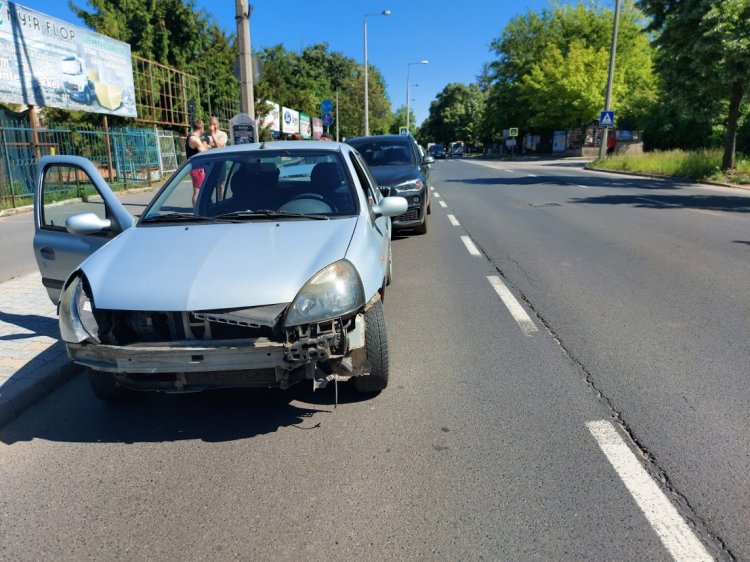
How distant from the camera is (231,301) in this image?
298 cm

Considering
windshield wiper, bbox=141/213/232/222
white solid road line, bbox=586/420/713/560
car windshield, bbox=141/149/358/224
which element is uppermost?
car windshield, bbox=141/149/358/224

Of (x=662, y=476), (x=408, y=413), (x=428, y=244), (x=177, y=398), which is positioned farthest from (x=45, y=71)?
(x=662, y=476)

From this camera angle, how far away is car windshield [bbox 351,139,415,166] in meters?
10.7

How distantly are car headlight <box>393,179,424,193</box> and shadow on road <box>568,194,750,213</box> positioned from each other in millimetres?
7201

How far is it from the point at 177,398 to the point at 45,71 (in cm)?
1524

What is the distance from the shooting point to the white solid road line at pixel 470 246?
28.8ft

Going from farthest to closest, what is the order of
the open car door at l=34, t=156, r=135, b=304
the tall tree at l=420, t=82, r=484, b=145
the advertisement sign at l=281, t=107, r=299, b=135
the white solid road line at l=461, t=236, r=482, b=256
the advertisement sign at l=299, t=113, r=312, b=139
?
the tall tree at l=420, t=82, r=484, b=145
the advertisement sign at l=299, t=113, r=312, b=139
the advertisement sign at l=281, t=107, r=299, b=135
the white solid road line at l=461, t=236, r=482, b=256
the open car door at l=34, t=156, r=135, b=304

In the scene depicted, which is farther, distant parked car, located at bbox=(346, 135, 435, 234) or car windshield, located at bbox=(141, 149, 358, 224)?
distant parked car, located at bbox=(346, 135, 435, 234)

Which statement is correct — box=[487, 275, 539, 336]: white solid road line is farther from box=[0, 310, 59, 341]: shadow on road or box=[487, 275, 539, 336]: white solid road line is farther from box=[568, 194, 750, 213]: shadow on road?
box=[568, 194, 750, 213]: shadow on road

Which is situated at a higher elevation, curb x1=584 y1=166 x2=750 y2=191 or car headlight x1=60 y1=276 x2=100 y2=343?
car headlight x1=60 y1=276 x2=100 y2=343

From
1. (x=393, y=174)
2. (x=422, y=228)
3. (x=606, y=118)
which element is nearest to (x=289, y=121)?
(x=606, y=118)

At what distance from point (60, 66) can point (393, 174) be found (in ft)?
39.4

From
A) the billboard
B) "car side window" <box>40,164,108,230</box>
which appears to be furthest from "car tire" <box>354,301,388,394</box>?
the billboard

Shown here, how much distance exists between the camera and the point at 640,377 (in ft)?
13.3
